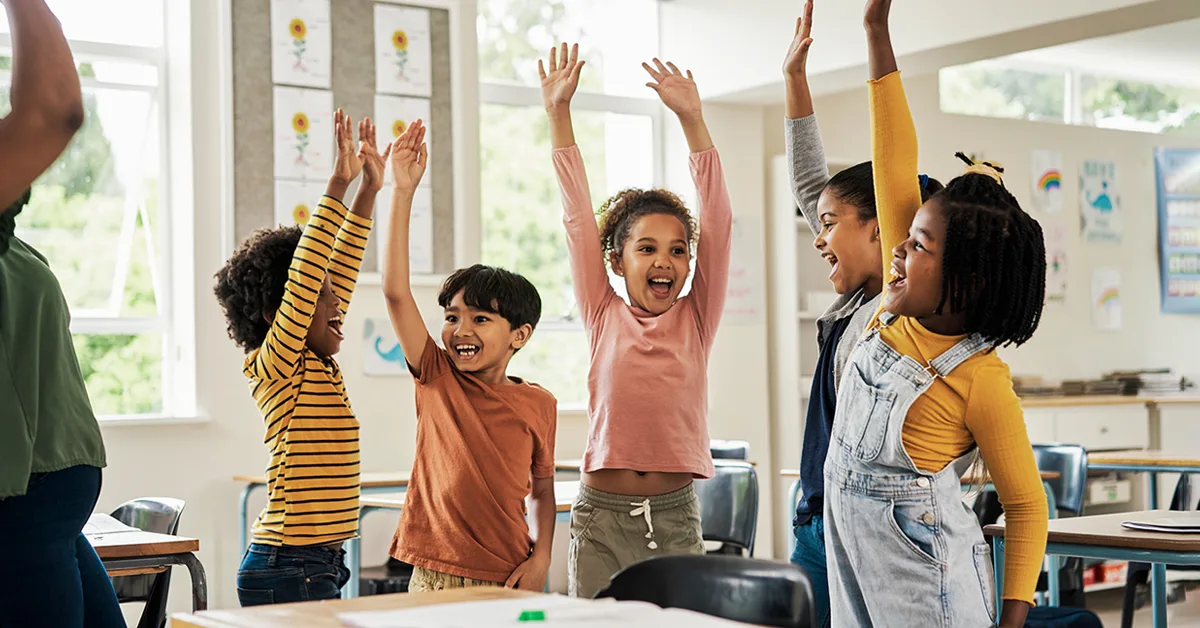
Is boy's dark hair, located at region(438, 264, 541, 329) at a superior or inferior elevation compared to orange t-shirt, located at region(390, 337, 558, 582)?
superior

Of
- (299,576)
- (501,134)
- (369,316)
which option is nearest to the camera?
(299,576)

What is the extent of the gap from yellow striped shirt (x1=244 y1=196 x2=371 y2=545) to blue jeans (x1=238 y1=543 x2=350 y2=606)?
0.07ft

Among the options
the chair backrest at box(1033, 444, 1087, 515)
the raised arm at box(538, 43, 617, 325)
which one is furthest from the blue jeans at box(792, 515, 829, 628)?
the chair backrest at box(1033, 444, 1087, 515)

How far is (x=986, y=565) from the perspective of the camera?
1803mm

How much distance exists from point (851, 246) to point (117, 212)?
3.80 m

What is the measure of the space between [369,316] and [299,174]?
65 centimetres

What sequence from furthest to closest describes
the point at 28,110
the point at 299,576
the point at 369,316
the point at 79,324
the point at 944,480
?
1. the point at 369,316
2. the point at 79,324
3. the point at 299,576
4. the point at 944,480
5. the point at 28,110

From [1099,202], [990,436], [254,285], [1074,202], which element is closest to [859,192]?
[990,436]

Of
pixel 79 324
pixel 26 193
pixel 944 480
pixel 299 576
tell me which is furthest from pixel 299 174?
pixel 944 480

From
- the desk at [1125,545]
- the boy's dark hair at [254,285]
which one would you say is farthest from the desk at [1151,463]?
the boy's dark hair at [254,285]

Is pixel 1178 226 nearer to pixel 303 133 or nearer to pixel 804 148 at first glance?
pixel 303 133

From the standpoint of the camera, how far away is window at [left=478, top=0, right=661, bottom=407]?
6.18 metres

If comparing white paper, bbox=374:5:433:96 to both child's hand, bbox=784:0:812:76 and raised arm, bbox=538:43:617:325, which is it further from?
child's hand, bbox=784:0:812:76

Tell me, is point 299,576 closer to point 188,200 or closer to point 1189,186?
point 188,200
